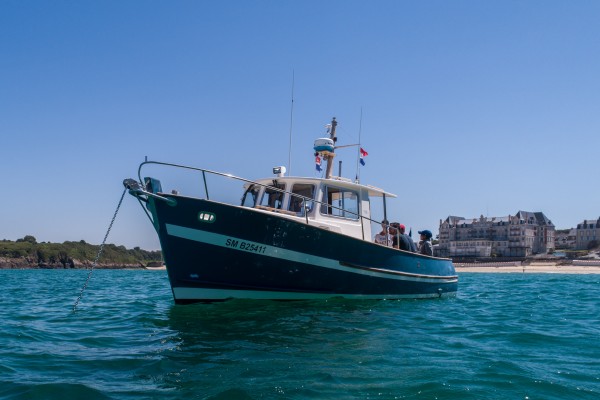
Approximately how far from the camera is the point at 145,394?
4.43m

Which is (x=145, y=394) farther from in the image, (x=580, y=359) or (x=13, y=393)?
(x=580, y=359)

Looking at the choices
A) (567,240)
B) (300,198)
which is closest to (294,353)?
(300,198)

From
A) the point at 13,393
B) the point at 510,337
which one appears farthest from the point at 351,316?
the point at 13,393

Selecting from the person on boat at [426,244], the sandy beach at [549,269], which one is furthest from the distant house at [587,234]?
the person on boat at [426,244]

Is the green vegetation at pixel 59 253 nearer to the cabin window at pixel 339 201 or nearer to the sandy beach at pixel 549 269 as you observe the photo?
the sandy beach at pixel 549 269

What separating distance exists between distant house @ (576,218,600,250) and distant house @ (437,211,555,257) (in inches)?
441

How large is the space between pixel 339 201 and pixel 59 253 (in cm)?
9629

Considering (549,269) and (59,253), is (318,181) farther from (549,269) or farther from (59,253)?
(59,253)

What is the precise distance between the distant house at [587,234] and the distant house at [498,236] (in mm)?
11200

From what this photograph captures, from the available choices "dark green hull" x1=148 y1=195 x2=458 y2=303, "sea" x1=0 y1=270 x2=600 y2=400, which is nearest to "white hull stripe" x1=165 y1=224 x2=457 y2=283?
"dark green hull" x1=148 y1=195 x2=458 y2=303

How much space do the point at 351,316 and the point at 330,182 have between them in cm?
408

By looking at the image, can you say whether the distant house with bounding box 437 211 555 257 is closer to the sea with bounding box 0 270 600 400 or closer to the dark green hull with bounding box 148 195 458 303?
the dark green hull with bounding box 148 195 458 303

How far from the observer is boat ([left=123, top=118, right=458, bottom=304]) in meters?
9.94

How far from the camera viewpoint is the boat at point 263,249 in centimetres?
994
